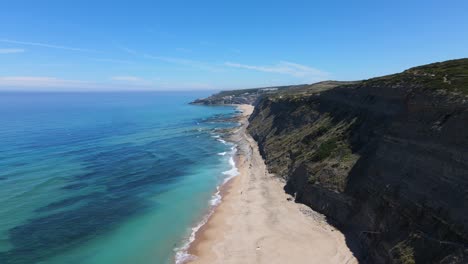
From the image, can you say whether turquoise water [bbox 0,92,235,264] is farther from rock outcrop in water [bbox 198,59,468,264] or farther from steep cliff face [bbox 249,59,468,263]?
rock outcrop in water [bbox 198,59,468,264]

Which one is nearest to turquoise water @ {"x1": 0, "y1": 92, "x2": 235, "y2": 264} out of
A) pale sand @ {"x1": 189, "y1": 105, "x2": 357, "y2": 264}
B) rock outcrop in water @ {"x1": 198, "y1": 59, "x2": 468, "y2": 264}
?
pale sand @ {"x1": 189, "y1": 105, "x2": 357, "y2": 264}

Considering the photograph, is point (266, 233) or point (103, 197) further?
point (103, 197)

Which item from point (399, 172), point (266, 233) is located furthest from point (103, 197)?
point (399, 172)

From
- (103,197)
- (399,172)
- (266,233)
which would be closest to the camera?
(399,172)

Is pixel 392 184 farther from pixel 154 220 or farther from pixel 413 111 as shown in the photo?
pixel 154 220

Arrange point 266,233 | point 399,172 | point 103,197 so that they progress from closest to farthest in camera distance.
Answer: point 399,172
point 266,233
point 103,197

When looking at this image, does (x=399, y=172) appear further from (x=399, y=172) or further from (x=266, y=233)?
(x=266, y=233)
